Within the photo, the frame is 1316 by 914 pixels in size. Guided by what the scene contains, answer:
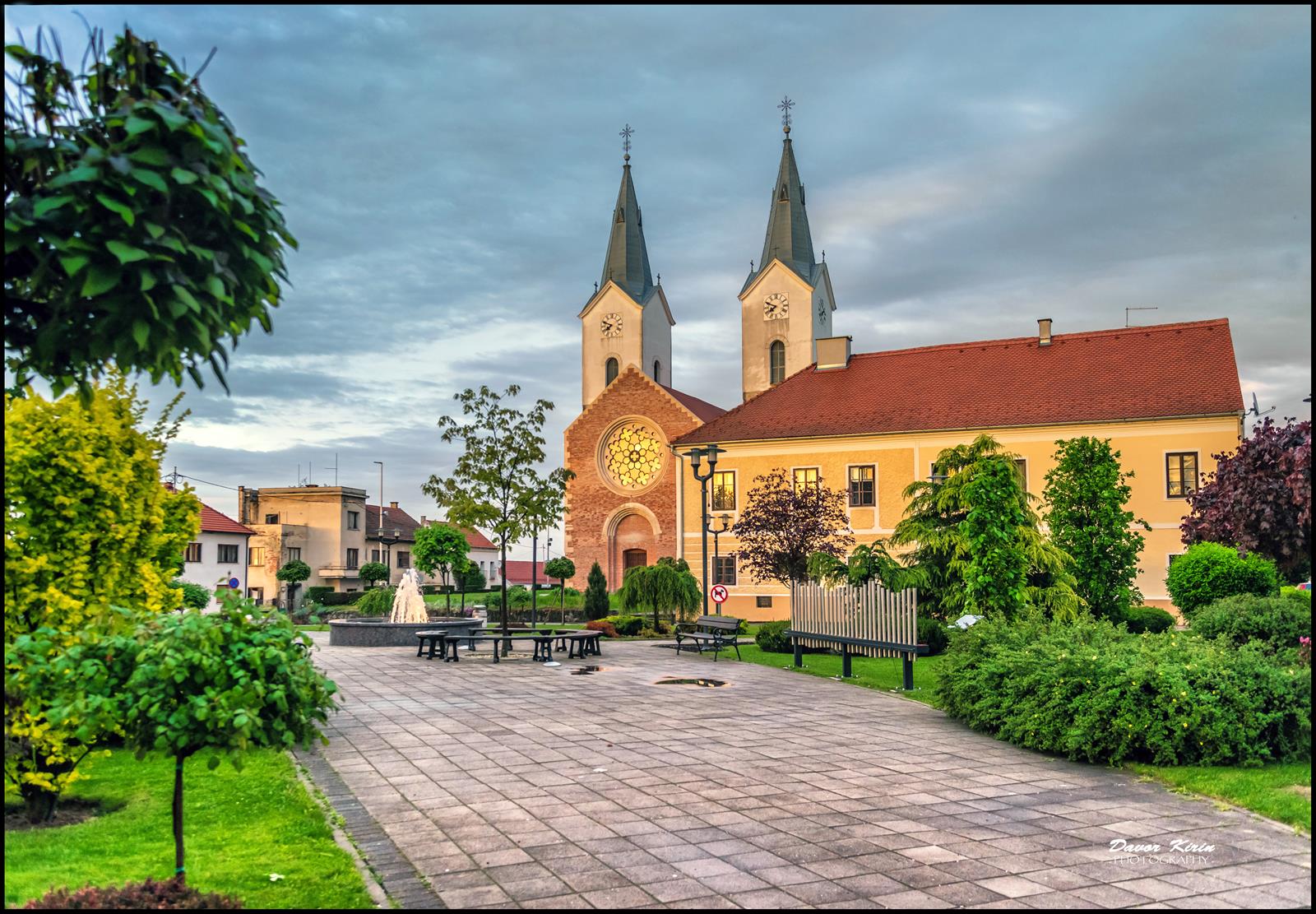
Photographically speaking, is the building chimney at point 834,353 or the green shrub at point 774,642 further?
the building chimney at point 834,353

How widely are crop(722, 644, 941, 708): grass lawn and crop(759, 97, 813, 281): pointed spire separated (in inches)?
1413

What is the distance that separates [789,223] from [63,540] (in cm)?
5164

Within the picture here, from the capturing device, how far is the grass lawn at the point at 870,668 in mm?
14406

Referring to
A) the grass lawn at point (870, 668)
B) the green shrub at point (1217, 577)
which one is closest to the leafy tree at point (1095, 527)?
the green shrub at point (1217, 577)

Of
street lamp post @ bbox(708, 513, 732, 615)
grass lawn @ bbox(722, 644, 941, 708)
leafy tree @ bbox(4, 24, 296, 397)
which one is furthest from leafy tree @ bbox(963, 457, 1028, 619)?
street lamp post @ bbox(708, 513, 732, 615)

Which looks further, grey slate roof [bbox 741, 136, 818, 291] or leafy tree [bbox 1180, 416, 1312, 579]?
grey slate roof [bbox 741, 136, 818, 291]

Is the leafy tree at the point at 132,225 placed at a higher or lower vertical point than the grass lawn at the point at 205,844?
higher

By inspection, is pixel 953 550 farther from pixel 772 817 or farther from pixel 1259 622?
pixel 772 817

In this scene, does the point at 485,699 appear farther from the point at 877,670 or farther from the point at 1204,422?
the point at 1204,422

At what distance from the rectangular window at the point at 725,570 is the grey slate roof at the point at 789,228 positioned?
1976 centimetres

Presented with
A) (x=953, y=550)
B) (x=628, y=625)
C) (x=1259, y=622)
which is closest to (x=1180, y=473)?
(x=953, y=550)

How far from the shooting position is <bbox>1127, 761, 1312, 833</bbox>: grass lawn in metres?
6.98

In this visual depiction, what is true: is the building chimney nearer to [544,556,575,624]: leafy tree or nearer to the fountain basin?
[544,556,575,624]: leafy tree

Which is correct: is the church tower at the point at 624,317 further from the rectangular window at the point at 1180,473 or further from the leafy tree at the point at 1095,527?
the leafy tree at the point at 1095,527
